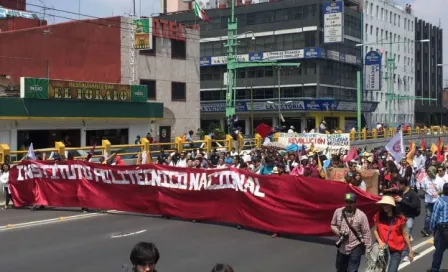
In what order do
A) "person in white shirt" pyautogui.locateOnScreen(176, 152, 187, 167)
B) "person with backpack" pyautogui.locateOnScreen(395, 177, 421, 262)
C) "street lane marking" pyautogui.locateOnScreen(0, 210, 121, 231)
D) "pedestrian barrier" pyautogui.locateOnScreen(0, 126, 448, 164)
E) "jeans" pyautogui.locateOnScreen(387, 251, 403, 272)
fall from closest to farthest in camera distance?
"jeans" pyautogui.locateOnScreen(387, 251, 403, 272) < "person with backpack" pyautogui.locateOnScreen(395, 177, 421, 262) < "street lane marking" pyautogui.locateOnScreen(0, 210, 121, 231) < "person in white shirt" pyautogui.locateOnScreen(176, 152, 187, 167) < "pedestrian barrier" pyautogui.locateOnScreen(0, 126, 448, 164)

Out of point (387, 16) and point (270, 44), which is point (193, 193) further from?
point (387, 16)

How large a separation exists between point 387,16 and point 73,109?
6321 centimetres

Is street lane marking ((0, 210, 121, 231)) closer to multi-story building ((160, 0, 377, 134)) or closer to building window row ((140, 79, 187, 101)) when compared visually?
building window row ((140, 79, 187, 101))

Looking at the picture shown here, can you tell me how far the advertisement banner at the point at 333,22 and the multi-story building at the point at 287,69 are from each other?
172 inches

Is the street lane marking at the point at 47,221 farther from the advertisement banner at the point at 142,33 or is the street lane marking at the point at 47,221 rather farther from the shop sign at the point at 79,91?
the advertisement banner at the point at 142,33

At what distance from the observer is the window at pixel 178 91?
4156 centimetres

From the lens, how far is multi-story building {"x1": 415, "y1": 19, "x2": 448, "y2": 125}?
96.4 metres

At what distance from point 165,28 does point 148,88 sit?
4428 mm

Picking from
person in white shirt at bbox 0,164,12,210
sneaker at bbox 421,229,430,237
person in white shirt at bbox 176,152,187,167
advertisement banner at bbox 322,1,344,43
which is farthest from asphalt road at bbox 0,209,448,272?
advertisement banner at bbox 322,1,344,43

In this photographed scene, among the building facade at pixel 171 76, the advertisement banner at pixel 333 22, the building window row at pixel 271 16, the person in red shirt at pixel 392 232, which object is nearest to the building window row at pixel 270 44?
the building window row at pixel 271 16

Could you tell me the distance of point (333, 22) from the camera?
61.4 meters

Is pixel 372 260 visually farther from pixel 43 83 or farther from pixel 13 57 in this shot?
pixel 13 57

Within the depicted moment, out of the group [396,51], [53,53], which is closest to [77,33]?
[53,53]

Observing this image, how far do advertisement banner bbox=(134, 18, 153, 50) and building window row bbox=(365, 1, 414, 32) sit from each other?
47040 millimetres
